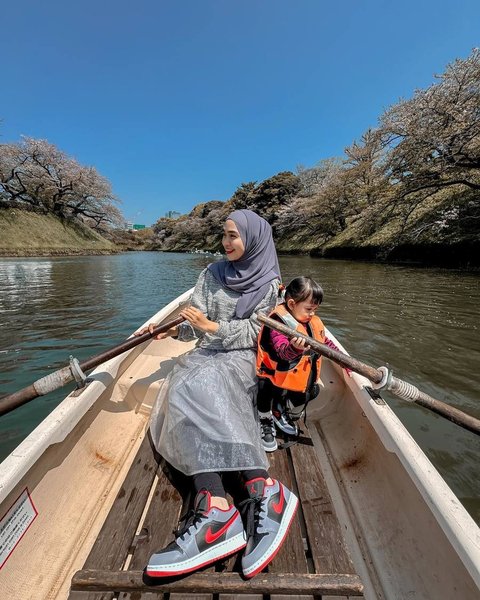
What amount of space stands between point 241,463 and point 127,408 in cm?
161

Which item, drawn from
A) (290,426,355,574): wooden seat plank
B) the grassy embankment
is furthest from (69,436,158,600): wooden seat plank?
the grassy embankment

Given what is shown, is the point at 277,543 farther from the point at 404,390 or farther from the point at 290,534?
the point at 404,390

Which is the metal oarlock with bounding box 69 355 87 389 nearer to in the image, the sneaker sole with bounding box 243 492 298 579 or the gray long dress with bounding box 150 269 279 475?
the gray long dress with bounding box 150 269 279 475

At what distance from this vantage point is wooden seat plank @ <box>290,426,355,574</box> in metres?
1.48

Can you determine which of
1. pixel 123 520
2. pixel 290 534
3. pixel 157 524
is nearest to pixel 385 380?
pixel 290 534

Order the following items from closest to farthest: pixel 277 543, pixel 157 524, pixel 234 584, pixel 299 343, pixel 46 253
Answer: pixel 234 584 < pixel 277 543 < pixel 157 524 < pixel 299 343 < pixel 46 253

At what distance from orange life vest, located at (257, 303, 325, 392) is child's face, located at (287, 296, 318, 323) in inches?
2.0

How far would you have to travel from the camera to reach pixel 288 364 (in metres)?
2.37

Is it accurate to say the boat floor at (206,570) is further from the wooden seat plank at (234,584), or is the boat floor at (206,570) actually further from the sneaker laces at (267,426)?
the sneaker laces at (267,426)

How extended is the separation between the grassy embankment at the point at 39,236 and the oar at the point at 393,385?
35.1 metres

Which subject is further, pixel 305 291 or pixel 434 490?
pixel 305 291

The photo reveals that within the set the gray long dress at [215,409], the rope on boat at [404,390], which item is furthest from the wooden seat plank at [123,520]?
the rope on boat at [404,390]

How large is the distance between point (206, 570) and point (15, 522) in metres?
1.02

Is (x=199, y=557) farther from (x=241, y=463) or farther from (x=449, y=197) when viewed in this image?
(x=449, y=197)
